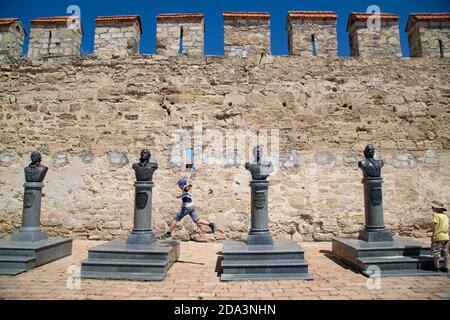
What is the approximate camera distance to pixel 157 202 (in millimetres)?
6812

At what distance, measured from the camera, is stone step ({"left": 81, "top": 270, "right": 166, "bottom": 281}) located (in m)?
4.10

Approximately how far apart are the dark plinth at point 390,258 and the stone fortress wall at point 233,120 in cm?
193

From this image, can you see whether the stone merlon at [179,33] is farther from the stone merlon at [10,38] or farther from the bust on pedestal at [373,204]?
the bust on pedestal at [373,204]

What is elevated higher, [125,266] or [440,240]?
[440,240]

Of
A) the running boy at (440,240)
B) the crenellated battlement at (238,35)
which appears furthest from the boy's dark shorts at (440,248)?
the crenellated battlement at (238,35)

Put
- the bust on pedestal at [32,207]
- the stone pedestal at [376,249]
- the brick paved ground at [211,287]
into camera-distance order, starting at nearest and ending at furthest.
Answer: the brick paved ground at [211,287] → the stone pedestal at [376,249] → the bust on pedestal at [32,207]

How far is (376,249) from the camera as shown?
14.9 feet

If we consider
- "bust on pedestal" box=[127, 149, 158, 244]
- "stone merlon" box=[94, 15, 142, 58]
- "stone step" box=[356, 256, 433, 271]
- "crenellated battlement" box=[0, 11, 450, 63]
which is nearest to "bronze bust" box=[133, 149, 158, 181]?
"bust on pedestal" box=[127, 149, 158, 244]

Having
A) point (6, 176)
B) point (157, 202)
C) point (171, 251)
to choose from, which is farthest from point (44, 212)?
point (171, 251)

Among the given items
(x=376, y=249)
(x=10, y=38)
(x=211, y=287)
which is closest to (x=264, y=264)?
(x=211, y=287)

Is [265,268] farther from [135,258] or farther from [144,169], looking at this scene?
[144,169]

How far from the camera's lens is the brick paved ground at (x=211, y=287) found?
342 cm

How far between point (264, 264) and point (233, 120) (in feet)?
12.3
